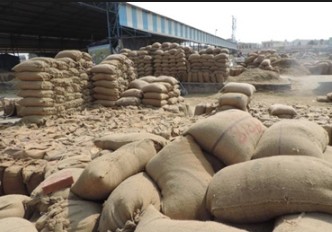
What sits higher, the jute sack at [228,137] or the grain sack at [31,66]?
the grain sack at [31,66]

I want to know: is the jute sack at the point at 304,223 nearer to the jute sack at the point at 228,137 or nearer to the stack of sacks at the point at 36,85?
the jute sack at the point at 228,137

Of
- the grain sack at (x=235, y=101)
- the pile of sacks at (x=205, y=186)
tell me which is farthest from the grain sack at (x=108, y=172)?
the grain sack at (x=235, y=101)

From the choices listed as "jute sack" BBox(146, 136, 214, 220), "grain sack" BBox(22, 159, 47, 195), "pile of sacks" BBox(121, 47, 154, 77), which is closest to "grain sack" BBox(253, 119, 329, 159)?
"jute sack" BBox(146, 136, 214, 220)

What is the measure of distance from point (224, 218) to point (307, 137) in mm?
935

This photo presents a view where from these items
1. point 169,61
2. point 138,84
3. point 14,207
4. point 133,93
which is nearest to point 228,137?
point 14,207

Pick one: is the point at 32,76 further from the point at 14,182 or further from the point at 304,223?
the point at 304,223

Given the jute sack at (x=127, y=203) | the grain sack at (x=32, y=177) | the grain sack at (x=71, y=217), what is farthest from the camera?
the grain sack at (x=32, y=177)

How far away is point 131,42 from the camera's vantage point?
20328 mm

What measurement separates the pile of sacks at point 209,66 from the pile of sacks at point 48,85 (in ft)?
23.4

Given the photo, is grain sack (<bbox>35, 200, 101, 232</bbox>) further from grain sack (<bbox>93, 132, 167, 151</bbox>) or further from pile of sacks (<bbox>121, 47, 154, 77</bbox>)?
pile of sacks (<bbox>121, 47, 154, 77</bbox>)

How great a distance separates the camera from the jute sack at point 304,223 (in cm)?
149

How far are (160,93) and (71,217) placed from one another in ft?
18.2

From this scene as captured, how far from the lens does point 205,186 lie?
2092 mm

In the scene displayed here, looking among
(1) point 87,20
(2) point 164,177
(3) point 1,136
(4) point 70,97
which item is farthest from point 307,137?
(1) point 87,20
